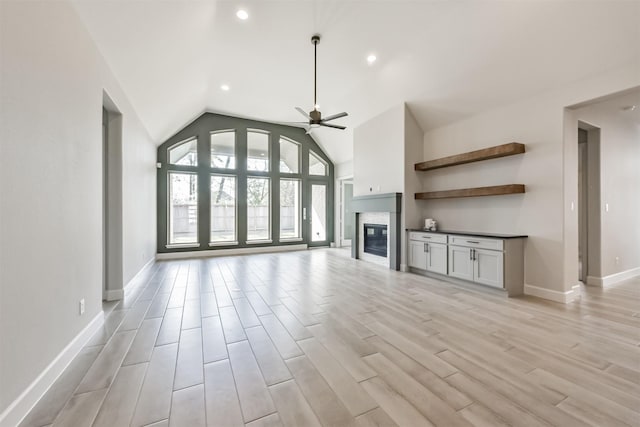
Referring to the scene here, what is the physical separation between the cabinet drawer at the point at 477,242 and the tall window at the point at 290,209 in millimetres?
4984

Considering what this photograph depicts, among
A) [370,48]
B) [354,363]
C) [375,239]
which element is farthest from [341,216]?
[354,363]

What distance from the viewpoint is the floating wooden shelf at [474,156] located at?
383 cm

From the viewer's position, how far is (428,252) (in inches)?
186

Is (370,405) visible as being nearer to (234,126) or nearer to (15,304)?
(15,304)

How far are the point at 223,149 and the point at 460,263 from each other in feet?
21.3

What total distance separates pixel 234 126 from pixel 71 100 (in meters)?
5.46

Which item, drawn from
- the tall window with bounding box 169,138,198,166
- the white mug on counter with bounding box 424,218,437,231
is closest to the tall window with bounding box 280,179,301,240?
the tall window with bounding box 169,138,198,166

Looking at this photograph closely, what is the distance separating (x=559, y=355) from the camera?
2119 mm

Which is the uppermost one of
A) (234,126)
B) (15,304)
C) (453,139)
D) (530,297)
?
(234,126)

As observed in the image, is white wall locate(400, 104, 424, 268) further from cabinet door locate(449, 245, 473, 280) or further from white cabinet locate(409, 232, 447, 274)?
cabinet door locate(449, 245, 473, 280)

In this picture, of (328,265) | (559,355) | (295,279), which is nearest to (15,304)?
(295,279)

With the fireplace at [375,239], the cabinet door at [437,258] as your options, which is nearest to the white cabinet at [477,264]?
the cabinet door at [437,258]

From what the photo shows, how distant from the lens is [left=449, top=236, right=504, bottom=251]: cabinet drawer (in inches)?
145

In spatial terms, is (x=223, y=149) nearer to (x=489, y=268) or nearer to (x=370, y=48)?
(x=370, y=48)
